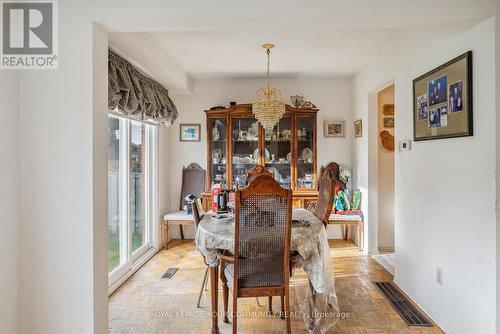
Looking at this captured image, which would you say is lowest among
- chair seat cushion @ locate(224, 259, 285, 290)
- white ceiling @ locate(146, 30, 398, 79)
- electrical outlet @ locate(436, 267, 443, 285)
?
electrical outlet @ locate(436, 267, 443, 285)

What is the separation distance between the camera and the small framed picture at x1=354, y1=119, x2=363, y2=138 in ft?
15.4

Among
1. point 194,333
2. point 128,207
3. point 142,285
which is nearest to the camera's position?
point 194,333

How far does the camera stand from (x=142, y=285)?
348cm

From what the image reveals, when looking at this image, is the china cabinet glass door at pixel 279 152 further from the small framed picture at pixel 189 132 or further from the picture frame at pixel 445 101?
the picture frame at pixel 445 101

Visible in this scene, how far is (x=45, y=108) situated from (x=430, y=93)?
2.64 metres

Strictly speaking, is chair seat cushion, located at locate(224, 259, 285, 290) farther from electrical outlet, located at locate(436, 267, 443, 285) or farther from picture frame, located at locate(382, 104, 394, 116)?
picture frame, located at locate(382, 104, 394, 116)

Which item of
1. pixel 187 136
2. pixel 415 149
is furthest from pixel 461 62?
pixel 187 136

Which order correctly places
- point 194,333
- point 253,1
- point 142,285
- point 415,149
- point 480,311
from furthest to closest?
point 142,285
point 415,149
point 194,333
point 480,311
point 253,1

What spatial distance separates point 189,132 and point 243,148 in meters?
0.90

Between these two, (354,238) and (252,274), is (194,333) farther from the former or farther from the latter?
(354,238)

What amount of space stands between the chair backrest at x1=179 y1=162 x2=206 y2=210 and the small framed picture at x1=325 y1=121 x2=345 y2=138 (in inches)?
78.7

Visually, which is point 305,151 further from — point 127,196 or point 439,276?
point 439,276

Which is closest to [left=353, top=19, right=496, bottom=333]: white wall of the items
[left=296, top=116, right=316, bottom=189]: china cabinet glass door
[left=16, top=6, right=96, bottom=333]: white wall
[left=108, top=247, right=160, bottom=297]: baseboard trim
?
[left=296, top=116, right=316, bottom=189]: china cabinet glass door

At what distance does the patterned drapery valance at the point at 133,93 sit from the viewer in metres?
3.02
